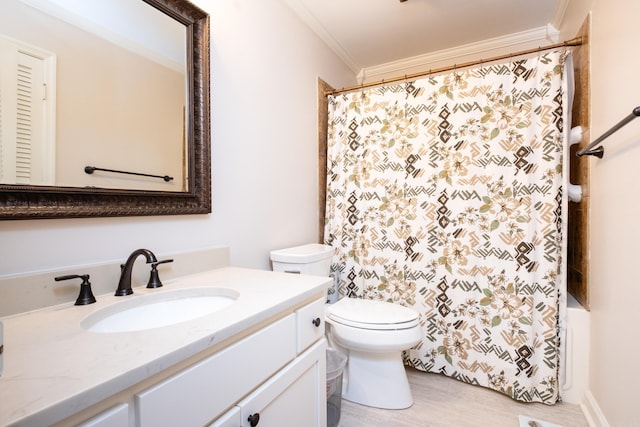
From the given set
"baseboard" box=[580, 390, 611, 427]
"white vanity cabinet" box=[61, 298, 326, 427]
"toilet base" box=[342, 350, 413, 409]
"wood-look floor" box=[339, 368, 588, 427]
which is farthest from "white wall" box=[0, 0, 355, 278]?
"baseboard" box=[580, 390, 611, 427]

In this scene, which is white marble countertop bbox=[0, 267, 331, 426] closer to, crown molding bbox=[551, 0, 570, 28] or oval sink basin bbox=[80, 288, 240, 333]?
oval sink basin bbox=[80, 288, 240, 333]

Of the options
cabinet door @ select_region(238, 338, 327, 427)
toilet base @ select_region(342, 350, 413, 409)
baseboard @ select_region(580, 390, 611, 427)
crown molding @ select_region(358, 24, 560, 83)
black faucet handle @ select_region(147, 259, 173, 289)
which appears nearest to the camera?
cabinet door @ select_region(238, 338, 327, 427)

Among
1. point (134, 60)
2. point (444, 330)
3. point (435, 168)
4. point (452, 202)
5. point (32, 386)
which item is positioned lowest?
point (444, 330)

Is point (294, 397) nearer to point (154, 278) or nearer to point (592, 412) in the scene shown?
point (154, 278)

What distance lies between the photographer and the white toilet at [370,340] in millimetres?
1460

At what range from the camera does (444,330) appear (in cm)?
181

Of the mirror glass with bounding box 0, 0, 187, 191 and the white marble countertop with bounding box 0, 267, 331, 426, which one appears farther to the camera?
the mirror glass with bounding box 0, 0, 187, 191

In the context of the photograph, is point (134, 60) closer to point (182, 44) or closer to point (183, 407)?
point (182, 44)

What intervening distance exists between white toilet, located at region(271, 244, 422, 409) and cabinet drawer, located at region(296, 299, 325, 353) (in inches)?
19.0

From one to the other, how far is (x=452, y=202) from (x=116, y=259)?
1685 millimetres

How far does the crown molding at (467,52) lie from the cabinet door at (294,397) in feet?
8.14

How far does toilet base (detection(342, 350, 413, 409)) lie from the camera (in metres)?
1.55

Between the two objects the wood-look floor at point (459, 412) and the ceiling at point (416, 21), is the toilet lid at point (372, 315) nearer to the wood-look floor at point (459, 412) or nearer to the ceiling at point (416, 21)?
the wood-look floor at point (459, 412)

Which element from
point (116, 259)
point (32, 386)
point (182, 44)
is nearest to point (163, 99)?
point (182, 44)
